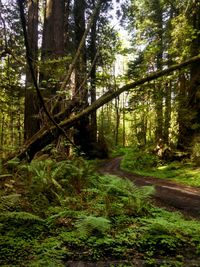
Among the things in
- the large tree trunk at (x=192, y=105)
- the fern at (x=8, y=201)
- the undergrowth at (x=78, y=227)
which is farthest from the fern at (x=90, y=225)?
the large tree trunk at (x=192, y=105)

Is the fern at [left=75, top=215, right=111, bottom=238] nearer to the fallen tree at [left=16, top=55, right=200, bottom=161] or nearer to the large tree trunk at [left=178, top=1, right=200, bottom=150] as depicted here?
the fallen tree at [left=16, top=55, right=200, bottom=161]

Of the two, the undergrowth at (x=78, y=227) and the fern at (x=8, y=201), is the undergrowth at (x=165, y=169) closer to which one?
the undergrowth at (x=78, y=227)

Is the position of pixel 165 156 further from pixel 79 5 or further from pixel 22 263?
pixel 22 263

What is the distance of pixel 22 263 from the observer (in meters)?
3.89

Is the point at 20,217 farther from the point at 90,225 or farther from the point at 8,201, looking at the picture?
the point at 90,225

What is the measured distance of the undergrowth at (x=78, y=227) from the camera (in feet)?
14.2

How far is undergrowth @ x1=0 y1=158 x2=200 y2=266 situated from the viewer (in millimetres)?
4324

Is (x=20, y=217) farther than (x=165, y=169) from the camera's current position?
No

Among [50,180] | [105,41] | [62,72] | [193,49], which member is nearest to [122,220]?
[50,180]

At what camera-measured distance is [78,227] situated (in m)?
5.00

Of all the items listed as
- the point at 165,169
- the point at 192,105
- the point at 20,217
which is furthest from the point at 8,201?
the point at 192,105

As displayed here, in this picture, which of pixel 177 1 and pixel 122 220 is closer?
pixel 122 220

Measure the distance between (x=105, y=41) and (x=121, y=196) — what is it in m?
6.40

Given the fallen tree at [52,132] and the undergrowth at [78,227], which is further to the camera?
the fallen tree at [52,132]
